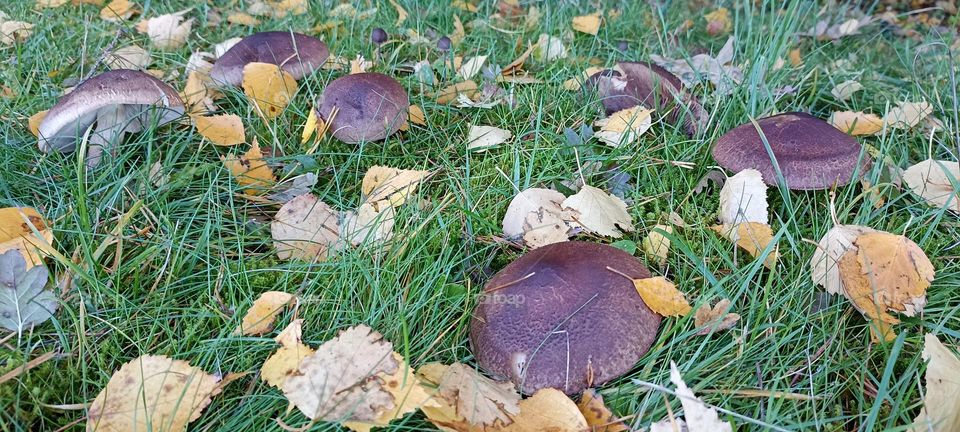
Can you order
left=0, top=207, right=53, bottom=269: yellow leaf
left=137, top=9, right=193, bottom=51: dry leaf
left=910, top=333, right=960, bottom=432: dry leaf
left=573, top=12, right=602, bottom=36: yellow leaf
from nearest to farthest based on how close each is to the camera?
left=910, top=333, right=960, bottom=432: dry leaf → left=0, top=207, right=53, bottom=269: yellow leaf → left=137, top=9, right=193, bottom=51: dry leaf → left=573, top=12, right=602, bottom=36: yellow leaf

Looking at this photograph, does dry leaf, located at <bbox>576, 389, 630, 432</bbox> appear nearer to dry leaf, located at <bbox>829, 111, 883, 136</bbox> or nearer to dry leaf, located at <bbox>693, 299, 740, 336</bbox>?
dry leaf, located at <bbox>693, 299, 740, 336</bbox>

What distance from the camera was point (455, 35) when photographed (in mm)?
3680

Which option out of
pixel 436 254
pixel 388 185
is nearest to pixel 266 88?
pixel 388 185

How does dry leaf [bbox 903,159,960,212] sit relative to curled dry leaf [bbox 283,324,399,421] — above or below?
above

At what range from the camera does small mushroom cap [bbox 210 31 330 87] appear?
296cm

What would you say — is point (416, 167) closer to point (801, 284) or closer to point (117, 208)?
point (117, 208)

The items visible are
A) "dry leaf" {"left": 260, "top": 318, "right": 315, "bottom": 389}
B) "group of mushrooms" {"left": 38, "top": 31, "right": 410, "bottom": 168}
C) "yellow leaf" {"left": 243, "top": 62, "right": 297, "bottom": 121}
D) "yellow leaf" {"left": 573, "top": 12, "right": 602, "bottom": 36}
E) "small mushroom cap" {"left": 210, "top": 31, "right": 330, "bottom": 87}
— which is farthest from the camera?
"yellow leaf" {"left": 573, "top": 12, "right": 602, "bottom": 36}

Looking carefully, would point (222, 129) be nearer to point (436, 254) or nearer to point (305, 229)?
point (305, 229)

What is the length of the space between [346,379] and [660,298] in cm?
94

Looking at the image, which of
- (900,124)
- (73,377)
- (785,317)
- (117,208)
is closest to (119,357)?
(73,377)

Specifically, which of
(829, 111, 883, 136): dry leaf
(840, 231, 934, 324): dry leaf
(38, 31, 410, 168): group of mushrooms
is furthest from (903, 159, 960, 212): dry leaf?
(38, 31, 410, 168): group of mushrooms

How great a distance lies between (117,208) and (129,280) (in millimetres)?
389

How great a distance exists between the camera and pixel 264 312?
Result: 188 centimetres

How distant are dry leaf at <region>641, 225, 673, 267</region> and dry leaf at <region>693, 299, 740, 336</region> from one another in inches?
11.2
